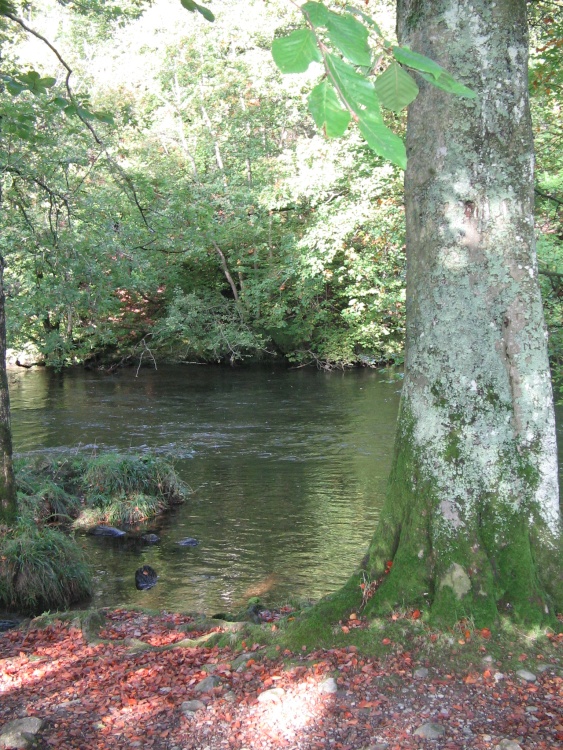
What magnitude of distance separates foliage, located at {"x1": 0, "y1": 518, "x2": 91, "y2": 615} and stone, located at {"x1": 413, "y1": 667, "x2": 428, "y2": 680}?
522 centimetres

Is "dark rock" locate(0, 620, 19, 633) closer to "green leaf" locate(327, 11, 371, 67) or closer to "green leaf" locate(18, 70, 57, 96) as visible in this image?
"green leaf" locate(18, 70, 57, 96)

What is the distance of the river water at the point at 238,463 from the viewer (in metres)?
8.83

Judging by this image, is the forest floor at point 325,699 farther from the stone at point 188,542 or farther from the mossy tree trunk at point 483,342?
the stone at point 188,542

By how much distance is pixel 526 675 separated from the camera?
3.59m

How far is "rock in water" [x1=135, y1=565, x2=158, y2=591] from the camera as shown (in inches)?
334

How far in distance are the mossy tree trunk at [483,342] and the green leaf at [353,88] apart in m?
2.50

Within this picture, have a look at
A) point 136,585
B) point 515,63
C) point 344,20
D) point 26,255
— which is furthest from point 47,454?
point 344,20

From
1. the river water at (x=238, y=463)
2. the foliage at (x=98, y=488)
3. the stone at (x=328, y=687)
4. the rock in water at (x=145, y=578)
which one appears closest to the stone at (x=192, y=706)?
the stone at (x=328, y=687)

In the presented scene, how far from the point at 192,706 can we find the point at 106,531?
25.3 ft

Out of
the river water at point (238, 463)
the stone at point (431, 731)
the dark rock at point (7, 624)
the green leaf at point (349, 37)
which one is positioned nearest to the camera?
the green leaf at point (349, 37)

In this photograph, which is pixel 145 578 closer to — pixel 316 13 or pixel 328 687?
pixel 328 687

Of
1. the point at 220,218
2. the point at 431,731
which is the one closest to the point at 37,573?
the point at 431,731

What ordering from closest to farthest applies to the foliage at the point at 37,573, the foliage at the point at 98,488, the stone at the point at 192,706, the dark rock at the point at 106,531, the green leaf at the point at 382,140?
the green leaf at the point at 382,140 → the stone at the point at 192,706 → the foliage at the point at 37,573 → the dark rock at the point at 106,531 → the foliage at the point at 98,488

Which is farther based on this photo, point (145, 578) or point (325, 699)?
point (145, 578)
